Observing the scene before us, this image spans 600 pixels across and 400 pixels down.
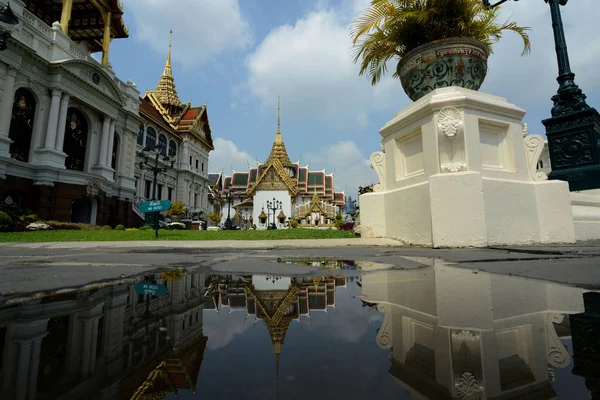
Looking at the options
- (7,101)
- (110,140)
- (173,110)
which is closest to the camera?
(7,101)

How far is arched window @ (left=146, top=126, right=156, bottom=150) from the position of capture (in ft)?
87.8

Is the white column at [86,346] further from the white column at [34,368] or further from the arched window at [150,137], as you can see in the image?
the arched window at [150,137]

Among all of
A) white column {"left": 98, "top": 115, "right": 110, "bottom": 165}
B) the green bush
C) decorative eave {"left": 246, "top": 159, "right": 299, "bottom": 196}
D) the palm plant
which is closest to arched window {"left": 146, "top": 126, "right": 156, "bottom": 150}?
white column {"left": 98, "top": 115, "right": 110, "bottom": 165}

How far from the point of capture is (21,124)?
1491 centimetres

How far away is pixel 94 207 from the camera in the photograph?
17.6 m

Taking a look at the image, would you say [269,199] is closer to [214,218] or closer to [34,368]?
[214,218]

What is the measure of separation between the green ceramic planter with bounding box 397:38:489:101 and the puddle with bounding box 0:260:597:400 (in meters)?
4.20

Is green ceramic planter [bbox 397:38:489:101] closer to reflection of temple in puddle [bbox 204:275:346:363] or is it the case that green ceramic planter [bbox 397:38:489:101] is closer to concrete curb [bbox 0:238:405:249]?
concrete curb [bbox 0:238:405:249]

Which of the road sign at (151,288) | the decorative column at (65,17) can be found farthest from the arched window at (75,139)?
the road sign at (151,288)

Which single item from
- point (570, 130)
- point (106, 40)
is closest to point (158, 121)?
point (106, 40)

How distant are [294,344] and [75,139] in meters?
21.9

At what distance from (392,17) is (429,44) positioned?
0.78 metres

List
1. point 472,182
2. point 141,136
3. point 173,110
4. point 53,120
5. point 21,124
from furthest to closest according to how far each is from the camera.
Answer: point 173,110 < point 141,136 < point 53,120 < point 21,124 < point 472,182

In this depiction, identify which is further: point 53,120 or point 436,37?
point 53,120
